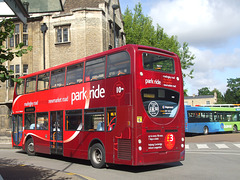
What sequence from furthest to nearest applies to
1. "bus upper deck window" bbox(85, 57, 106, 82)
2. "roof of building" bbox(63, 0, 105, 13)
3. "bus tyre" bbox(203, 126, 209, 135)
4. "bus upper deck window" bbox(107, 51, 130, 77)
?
"roof of building" bbox(63, 0, 105, 13) → "bus tyre" bbox(203, 126, 209, 135) → "bus upper deck window" bbox(85, 57, 106, 82) → "bus upper deck window" bbox(107, 51, 130, 77)

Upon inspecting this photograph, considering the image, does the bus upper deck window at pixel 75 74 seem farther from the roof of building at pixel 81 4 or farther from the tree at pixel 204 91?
the tree at pixel 204 91

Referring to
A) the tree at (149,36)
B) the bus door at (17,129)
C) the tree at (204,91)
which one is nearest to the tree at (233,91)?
the tree at (204,91)

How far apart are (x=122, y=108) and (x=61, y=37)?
21.1 meters

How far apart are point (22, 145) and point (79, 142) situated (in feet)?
18.9

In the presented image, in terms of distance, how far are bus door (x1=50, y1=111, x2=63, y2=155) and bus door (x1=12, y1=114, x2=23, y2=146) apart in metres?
3.56

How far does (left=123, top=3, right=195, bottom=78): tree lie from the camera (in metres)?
40.5

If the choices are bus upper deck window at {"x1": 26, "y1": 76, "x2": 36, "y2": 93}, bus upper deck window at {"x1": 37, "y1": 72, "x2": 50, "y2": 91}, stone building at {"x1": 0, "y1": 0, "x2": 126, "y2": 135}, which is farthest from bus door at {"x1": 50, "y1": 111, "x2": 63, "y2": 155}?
stone building at {"x1": 0, "y1": 0, "x2": 126, "y2": 135}

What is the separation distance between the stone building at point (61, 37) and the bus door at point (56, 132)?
48.8 ft

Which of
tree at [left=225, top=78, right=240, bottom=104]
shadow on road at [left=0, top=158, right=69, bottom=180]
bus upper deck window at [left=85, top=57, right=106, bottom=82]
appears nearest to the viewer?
shadow on road at [left=0, top=158, right=69, bottom=180]

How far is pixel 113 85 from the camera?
10.5 meters

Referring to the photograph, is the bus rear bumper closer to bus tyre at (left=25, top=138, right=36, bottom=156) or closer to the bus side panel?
the bus side panel

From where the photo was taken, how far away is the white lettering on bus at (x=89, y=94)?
1109cm

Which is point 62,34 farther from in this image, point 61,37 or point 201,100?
point 201,100

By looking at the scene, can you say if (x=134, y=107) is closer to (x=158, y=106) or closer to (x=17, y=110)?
(x=158, y=106)
